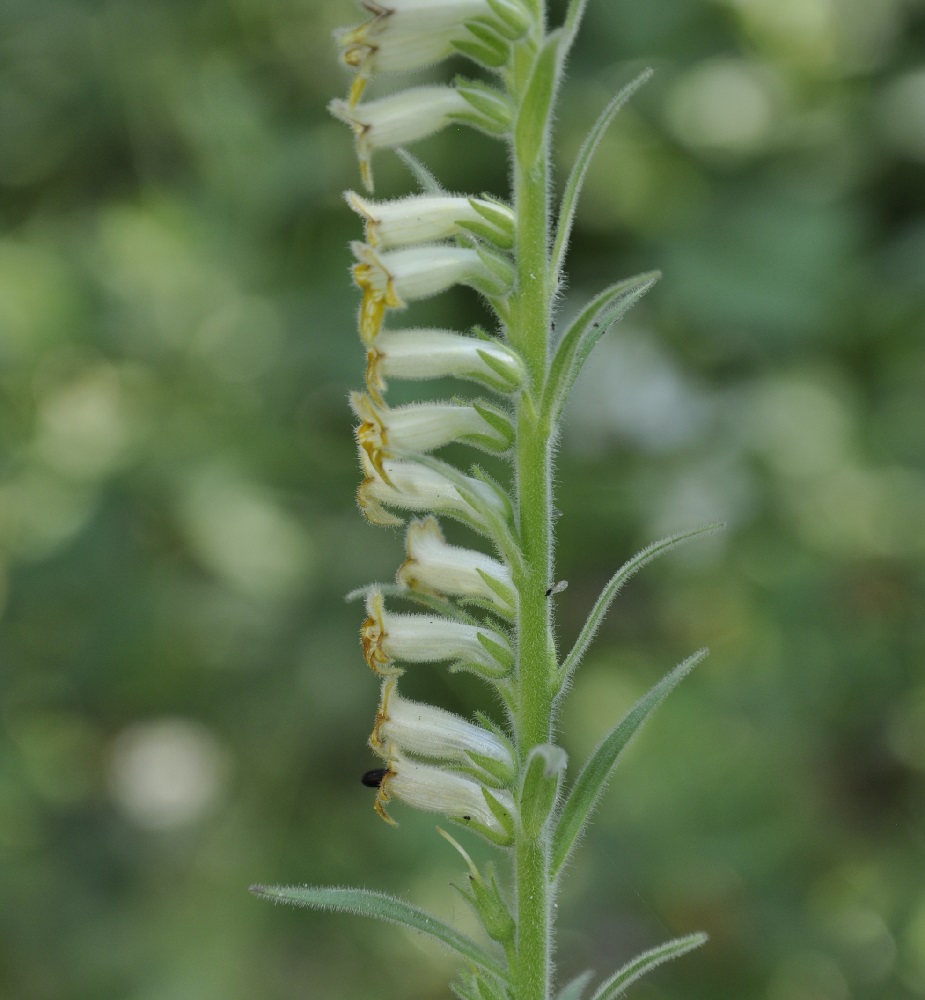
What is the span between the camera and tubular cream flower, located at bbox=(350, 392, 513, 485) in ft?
6.64

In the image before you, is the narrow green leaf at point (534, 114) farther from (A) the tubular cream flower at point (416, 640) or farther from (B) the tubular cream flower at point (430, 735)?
(B) the tubular cream flower at point (430, 735)

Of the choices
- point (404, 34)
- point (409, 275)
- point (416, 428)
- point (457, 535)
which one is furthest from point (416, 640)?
point (457, 535)

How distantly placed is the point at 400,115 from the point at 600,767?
115cm

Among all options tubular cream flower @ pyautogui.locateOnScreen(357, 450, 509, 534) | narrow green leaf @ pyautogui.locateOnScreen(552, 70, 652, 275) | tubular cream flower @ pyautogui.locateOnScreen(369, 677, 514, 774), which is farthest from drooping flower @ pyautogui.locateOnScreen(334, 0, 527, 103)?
tubular cream flower @ pyautogui.locateOnScreen(369, 677, 514, 774)

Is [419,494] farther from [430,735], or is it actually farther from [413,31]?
[413,31]

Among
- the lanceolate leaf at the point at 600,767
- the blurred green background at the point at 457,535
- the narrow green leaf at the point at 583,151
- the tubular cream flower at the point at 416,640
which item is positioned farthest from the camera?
the blurred green background at the point at 457,535

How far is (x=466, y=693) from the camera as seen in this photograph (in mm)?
5703

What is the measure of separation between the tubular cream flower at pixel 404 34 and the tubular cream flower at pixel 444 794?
1181 mm

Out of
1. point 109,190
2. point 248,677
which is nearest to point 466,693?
point 248,677

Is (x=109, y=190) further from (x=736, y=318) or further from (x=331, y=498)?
(x=736, y=318)

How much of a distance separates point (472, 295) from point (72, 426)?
2083 millimetres

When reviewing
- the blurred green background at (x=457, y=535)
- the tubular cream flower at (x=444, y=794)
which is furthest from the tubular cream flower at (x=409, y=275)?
the blurred green background at (x=457, y=535)

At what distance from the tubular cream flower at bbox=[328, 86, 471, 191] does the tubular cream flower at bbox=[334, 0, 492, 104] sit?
0.04 meters

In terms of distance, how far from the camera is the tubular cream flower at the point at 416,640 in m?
2.10
